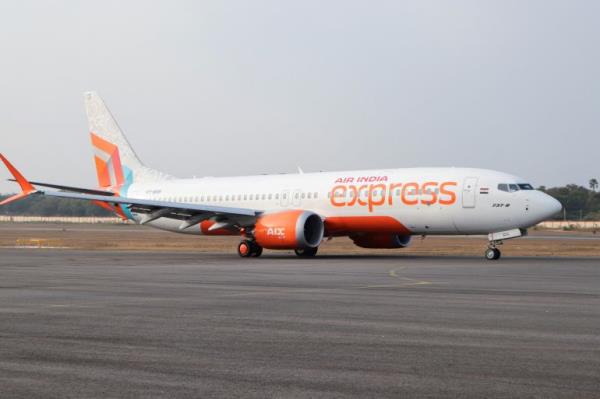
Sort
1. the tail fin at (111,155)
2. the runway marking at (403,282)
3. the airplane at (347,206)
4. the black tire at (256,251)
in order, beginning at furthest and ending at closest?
1. the tail fin at (111,155)
2. the black tire at (256,251)
3. the airplane at (347,206)
4. the runway marking at (403,282)

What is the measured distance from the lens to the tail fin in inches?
1939

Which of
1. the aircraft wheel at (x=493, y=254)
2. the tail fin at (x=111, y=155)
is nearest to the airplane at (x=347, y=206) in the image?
the aircraft wheel at (x=493, y=254)

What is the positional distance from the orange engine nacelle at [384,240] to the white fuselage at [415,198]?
1590 millimetres

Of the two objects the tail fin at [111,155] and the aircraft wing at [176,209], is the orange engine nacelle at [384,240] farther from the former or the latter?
the tail fin at [111,155]

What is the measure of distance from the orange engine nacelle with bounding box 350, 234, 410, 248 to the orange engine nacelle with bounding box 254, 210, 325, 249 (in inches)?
111

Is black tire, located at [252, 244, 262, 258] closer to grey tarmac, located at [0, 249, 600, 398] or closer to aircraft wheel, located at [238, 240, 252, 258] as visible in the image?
aircraft wheel, located at [238, 240, 252, 258]

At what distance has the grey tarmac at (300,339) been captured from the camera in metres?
8.25

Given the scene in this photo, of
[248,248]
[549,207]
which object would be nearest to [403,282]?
[549,207]

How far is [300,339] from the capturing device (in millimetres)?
11352

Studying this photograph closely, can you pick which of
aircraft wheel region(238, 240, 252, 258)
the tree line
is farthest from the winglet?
the tree line

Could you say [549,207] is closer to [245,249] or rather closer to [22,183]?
[245,249]

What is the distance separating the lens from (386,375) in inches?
344

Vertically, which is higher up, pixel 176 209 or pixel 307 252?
pixel 176 209

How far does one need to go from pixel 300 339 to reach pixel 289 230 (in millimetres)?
25001
